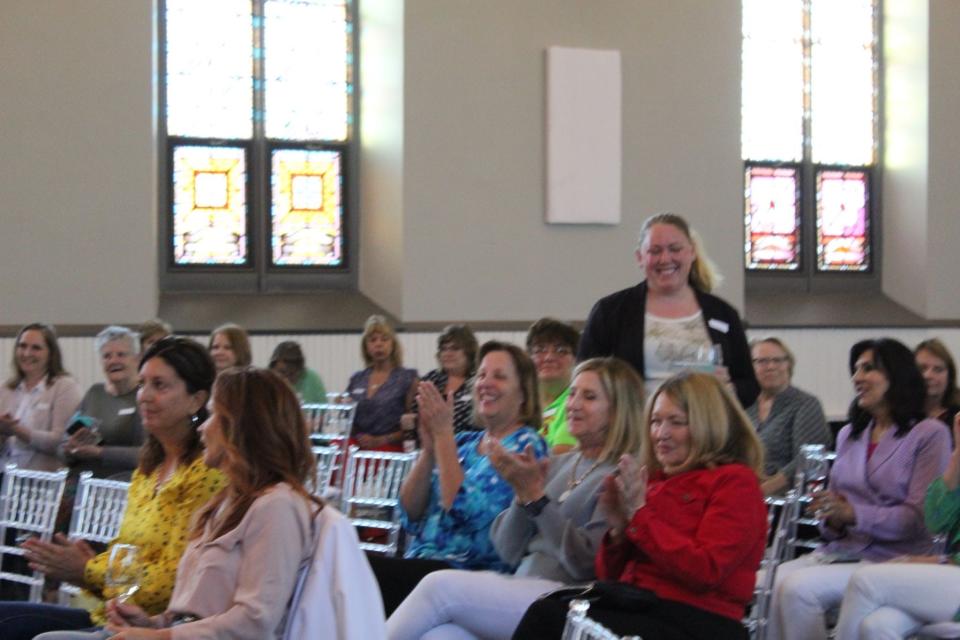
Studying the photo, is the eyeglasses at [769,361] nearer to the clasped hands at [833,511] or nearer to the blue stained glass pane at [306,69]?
the clasped hands at [833,511]

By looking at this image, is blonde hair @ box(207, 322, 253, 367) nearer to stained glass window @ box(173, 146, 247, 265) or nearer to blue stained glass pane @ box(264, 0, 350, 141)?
stained glass window @ box(173, 146, 247, 265)

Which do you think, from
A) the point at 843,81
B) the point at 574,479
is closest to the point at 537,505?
the point at 574,479

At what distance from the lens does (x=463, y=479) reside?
394 centimetres

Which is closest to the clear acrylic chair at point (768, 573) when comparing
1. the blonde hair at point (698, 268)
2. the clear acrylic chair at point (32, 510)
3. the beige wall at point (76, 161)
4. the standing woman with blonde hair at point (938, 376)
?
the blonde hair at point (698, 268)

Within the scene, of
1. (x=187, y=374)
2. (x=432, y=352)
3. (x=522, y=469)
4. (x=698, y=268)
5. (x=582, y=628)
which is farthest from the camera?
(x=432, y=352)

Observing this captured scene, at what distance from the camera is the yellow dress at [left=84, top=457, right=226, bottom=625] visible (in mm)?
3041

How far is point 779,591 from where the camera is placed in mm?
4078

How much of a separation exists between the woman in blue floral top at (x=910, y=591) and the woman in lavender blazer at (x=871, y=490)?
A: 0.24 m

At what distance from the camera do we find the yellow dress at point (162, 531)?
3.04 metres

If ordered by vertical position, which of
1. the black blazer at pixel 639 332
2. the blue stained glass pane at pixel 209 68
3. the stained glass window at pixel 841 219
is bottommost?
the black blazer at pixel 639 332

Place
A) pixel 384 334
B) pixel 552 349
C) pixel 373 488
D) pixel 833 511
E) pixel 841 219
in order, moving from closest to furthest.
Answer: pixel 833 511 → pixel 373 488 → pixel 552 349 → pixel 384 334 → pixel 841 219

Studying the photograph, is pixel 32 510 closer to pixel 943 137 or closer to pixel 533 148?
pixel 533 148

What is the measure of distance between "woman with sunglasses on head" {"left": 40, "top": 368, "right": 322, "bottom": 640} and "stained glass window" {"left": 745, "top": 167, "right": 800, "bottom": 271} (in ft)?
27.3

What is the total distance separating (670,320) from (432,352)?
4.93 meters
